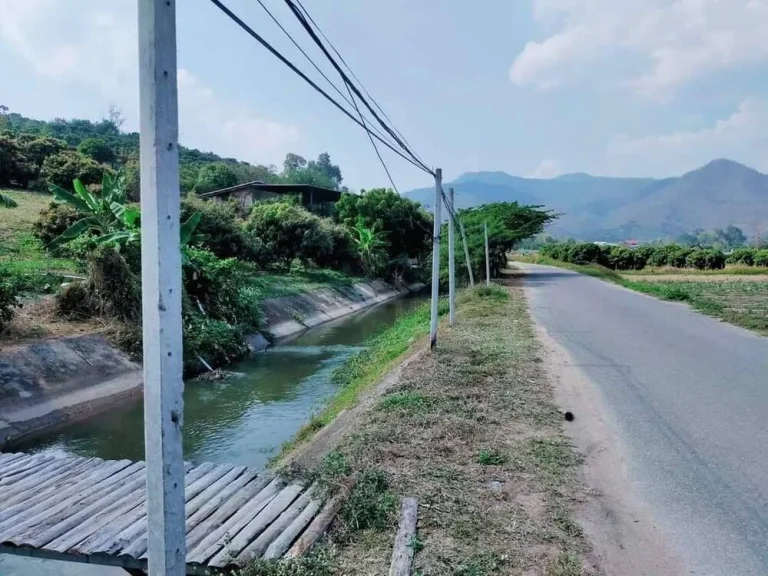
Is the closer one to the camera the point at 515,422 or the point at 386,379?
the point at 515,422

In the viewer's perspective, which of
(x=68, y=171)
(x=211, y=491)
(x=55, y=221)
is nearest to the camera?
(x=211, y=491)

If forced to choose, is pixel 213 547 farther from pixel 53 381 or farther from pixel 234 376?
pixel 234 376

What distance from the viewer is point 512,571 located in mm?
3545

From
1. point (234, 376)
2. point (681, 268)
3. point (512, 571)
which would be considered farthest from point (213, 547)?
point (681, 268)

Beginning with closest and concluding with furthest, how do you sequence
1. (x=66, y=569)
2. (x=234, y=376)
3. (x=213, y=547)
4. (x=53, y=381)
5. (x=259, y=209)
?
(x=213, y=547) < (x=66, y=569) < (x=53, y=381) < (x=234, y=376) < (x=259, y=209)

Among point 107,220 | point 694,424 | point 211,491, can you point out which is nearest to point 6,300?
point 107,220

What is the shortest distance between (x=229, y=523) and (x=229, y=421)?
20.1 ft

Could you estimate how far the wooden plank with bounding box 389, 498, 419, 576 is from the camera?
3545mm

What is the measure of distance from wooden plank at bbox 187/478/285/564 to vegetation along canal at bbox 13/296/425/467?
9.78 feet

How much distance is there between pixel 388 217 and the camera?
39.1 m

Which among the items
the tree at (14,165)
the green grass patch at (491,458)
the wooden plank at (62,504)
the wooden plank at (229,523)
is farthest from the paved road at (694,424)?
the tree at (14,165)

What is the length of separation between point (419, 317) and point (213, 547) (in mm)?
16249

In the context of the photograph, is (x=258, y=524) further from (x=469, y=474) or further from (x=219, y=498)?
(x=469, y=474)

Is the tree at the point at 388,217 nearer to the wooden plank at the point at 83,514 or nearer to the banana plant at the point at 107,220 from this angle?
the banana plant at the point at 107,220
